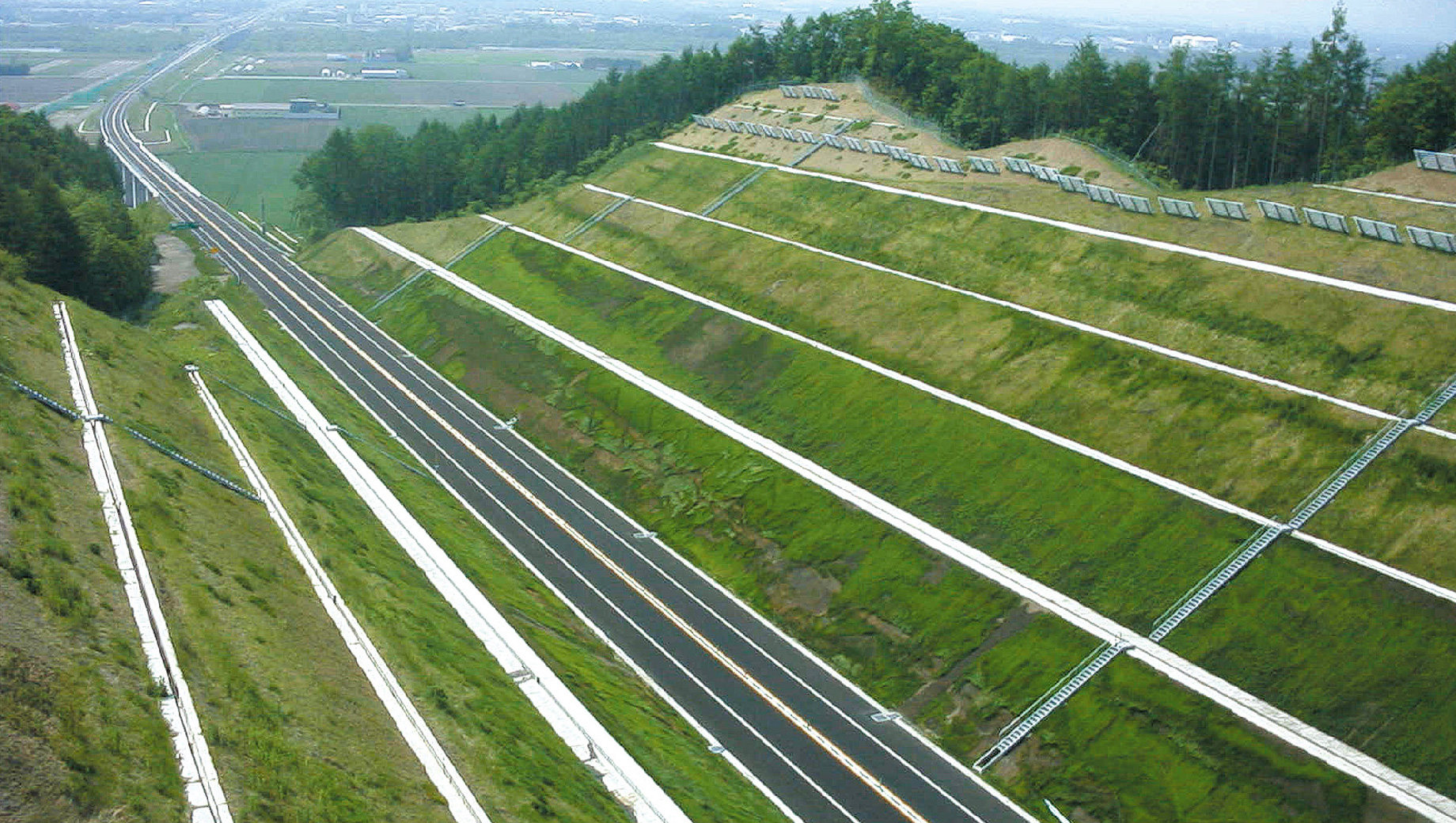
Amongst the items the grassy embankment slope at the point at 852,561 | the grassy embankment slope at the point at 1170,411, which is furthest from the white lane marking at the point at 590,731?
the grassy embankment slope at the point at 1170,411

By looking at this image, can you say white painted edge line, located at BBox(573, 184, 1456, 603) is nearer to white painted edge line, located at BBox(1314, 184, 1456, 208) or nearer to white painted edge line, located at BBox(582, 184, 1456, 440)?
white painted edge line, located at BBox(582, 184, 1456, 440)

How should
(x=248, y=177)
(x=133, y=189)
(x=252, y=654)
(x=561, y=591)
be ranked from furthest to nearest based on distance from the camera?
(x=248, y=177)
(x=133, y=189)
(x=561, y=591)
(x=252, y=654)

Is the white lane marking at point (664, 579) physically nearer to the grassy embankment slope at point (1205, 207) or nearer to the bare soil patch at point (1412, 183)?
the grassy embankment slope at point (1205, 207)

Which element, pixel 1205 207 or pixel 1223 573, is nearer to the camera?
pixel 1223 573

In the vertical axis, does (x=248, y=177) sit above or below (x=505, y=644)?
above

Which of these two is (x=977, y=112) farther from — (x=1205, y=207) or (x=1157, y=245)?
(x=1157, y=245)

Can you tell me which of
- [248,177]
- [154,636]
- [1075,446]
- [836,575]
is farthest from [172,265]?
[1075,446]

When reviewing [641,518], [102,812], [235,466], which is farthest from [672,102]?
[102,812]

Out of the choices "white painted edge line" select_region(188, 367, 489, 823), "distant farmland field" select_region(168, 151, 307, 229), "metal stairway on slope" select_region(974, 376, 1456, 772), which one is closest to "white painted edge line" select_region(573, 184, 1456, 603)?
"metal stairway on slope" select_region(974, 376, 1456, 772)
